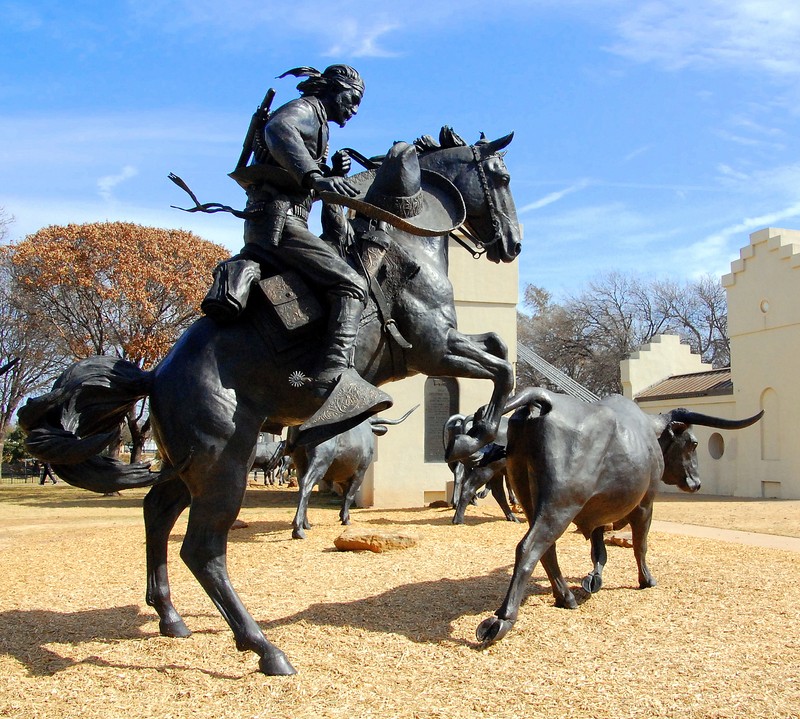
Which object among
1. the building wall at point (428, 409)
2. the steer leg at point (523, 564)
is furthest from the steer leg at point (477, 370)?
the building wall at point (428, 409)

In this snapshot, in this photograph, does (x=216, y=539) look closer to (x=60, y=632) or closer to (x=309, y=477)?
(x=60, y=632)

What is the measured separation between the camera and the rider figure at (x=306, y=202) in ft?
14.2

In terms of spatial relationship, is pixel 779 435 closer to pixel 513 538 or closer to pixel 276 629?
pixel 513 538

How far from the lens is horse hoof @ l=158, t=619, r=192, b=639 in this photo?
503cm

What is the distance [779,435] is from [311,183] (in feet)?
61.4

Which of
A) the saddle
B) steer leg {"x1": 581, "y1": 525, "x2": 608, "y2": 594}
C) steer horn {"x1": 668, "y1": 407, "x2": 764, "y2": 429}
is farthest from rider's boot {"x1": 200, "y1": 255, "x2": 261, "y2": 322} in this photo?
steer horn {"x1": 668, "y1": 407, "x2": 764, "y2": 429}

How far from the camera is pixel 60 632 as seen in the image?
524cm

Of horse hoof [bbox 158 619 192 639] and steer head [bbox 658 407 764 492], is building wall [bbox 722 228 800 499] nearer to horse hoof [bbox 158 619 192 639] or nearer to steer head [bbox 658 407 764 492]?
steer head [bbox 658 407 764 492]

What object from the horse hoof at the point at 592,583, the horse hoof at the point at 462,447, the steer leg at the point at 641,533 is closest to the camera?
the horse hoof at the point at 462,447

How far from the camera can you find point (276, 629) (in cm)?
525

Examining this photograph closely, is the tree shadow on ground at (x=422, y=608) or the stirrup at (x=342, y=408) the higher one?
the stirrup at (x=342, y=408)

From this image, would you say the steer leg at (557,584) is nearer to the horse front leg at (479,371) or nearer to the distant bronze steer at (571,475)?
the distant bronze steer at (571,475)

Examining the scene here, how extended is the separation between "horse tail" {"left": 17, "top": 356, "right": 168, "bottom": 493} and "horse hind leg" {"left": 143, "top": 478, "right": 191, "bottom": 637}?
0.63m

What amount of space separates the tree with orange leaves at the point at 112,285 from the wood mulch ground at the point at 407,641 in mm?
13895
